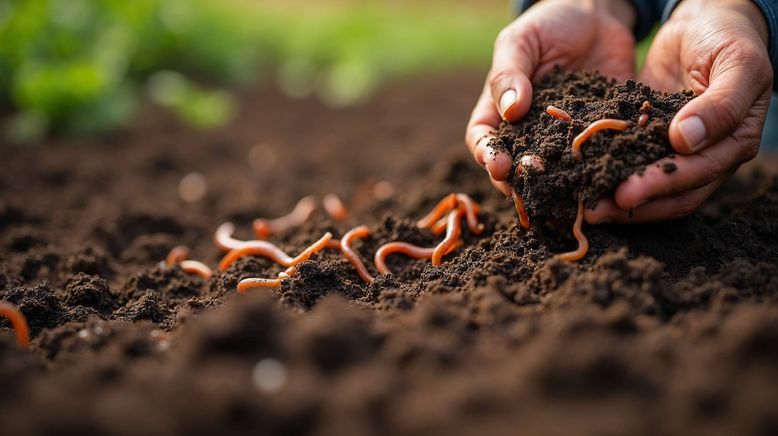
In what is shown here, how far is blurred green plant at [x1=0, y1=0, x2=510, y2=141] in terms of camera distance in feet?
30.0

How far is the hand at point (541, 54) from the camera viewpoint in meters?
→ 4.30

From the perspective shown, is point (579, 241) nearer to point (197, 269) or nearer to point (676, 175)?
point (676, 175)

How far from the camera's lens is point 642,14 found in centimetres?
579

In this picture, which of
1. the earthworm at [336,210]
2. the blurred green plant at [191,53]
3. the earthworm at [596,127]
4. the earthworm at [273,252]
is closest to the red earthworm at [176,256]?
the earthworm at [273,252]

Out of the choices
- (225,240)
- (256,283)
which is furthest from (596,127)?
(225,240)

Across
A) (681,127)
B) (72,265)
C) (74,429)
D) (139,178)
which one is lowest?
(74,429)

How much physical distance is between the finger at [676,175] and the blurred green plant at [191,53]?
7490 millimetres

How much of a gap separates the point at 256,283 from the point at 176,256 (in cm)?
148

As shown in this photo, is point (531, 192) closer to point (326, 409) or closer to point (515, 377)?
point (515, 377)

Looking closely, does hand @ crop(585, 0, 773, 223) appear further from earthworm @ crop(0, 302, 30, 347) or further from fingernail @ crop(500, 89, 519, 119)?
earthworm @ crop(0, 302, 30, 347)

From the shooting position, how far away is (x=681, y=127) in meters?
3.68

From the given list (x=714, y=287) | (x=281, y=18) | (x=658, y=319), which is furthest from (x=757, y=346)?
(x=281, y=18)

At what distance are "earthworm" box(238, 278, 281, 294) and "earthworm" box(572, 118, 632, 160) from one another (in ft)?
6.56

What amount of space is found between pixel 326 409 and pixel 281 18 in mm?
16819
